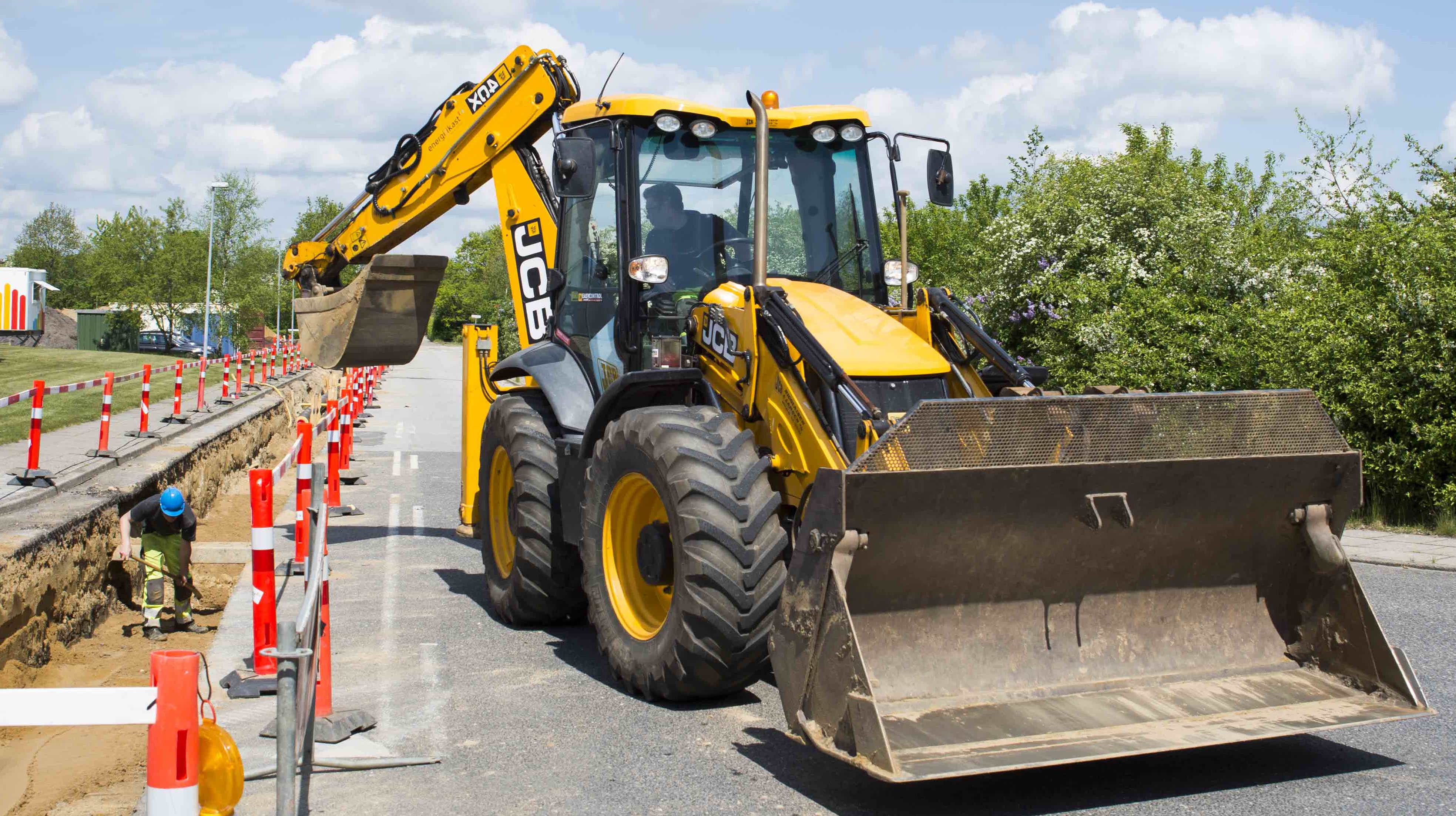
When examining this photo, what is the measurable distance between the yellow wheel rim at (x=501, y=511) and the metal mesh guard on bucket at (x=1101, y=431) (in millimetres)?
4219

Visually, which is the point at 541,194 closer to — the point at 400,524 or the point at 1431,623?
the point at 400,524

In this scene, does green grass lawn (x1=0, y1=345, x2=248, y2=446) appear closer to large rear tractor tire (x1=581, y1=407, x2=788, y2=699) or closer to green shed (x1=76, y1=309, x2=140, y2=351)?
large rear tractor tire (x1=581, y1=407, x2=788, y2=699)

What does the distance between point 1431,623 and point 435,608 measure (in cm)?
666

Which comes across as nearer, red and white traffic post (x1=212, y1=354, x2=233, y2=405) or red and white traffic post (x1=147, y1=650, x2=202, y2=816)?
red and white traffic post (x1=147, y1=650, x2=202, y2=816)

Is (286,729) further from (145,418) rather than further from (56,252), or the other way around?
(56,252)

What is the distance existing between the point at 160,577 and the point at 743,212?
5.29 metres

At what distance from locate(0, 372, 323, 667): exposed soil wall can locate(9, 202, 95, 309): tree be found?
75.5m

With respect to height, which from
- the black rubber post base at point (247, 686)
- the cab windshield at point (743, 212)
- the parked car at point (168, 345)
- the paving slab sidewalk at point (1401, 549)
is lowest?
the black rubber post base at point (247, 686)

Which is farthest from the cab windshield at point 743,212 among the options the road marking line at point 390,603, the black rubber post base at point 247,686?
the black rubber post base at point 247,686

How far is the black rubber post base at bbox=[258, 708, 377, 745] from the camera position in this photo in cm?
596

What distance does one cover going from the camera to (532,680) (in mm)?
7078

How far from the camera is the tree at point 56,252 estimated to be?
83.2m

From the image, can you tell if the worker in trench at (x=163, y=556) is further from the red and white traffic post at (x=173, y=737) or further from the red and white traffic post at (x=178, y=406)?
the red and white traffic post at (x=178, y=406)

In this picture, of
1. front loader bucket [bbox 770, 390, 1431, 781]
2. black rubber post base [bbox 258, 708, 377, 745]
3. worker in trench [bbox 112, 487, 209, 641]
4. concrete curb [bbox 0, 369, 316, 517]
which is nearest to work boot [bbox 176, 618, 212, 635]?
worker in trench [bbox 112, 487, 209, 641]
